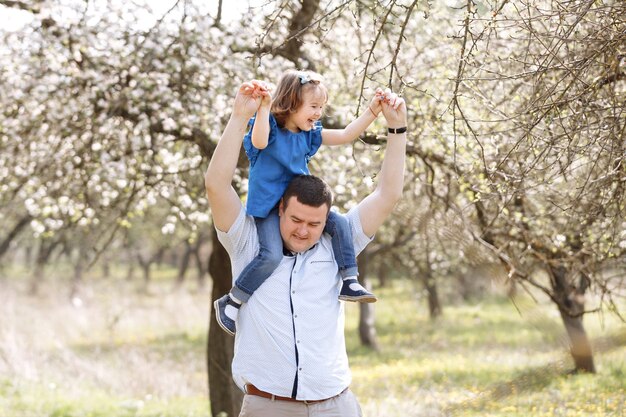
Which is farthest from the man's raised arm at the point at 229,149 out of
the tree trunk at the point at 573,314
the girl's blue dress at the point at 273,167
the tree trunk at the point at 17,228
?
the tree trunk at the point at 17,228

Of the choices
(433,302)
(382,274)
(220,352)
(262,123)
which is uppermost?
(262,123)

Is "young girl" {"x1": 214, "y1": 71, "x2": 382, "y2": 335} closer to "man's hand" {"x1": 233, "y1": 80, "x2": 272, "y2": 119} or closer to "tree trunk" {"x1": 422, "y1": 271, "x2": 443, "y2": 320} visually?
"man's hand" {"x1": 233, "y1": 80, "x2": 272, "y2": 119}

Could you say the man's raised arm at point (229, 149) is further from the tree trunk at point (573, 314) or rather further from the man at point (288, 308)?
the tree trunk at point (573, 314)

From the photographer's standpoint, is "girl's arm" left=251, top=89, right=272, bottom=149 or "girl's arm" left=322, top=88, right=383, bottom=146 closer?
"girl's arm" left=251, top=89, right=272, bottom=149

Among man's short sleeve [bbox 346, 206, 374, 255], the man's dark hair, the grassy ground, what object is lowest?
the grassy ground

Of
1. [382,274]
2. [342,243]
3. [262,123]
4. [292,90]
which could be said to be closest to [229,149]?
[262,123]

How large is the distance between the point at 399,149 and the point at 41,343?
15.6 m

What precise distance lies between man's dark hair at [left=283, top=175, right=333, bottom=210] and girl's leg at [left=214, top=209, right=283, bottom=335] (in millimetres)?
162

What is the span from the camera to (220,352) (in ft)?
28.1

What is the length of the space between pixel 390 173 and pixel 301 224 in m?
0.49

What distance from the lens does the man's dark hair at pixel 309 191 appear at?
3.45m

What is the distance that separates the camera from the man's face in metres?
3.46

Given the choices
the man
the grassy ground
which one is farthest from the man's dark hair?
the grassy ground

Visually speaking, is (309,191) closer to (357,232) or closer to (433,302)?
(357,232)
